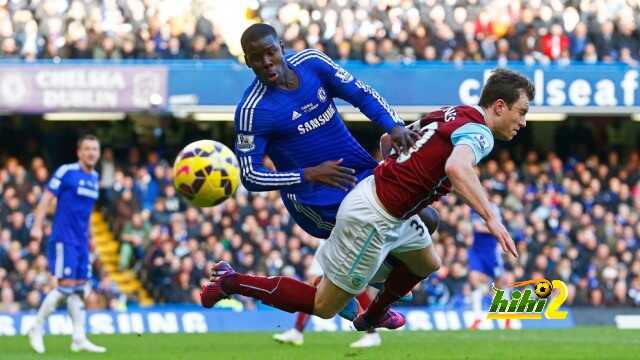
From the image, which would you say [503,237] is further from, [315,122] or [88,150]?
[88,150]

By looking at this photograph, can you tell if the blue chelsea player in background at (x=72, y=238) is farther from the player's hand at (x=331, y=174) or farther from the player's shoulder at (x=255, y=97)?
the player's hand at (x=331, y=174)

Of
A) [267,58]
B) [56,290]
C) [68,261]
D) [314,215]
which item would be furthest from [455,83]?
[267,58]

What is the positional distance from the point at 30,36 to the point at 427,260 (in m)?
15.6

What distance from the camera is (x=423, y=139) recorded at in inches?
355

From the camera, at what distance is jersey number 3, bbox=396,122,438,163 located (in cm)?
898

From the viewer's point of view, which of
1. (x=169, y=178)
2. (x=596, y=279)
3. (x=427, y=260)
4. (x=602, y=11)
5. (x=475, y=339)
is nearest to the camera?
(x=427, y=260)

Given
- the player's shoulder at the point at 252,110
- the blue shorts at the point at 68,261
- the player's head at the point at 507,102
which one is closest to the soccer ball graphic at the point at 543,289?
the player's head at the point at 507,102

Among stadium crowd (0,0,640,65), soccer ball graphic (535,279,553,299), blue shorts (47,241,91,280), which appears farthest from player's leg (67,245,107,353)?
stadium crowd (0,0,640,65)

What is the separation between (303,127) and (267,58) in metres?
0.61

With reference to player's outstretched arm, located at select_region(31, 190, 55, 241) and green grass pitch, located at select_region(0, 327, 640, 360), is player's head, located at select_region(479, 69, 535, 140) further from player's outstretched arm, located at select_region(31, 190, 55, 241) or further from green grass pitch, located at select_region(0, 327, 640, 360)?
player's outstretched arm, located at select_region(31, 190, 55, 241)

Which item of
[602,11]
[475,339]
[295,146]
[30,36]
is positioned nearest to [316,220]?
[295,146]

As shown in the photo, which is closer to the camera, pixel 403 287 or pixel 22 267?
pixel 403 287

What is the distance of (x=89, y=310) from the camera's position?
65.6 ft

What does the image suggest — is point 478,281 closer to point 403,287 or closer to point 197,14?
point 197,14
